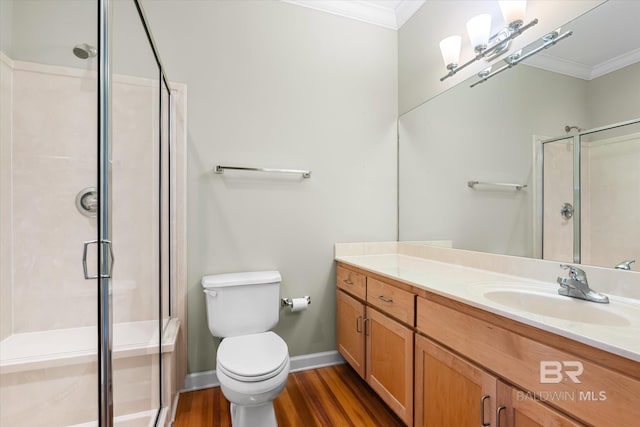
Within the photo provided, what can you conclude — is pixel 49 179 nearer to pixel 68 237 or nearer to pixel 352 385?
pixel 68 237

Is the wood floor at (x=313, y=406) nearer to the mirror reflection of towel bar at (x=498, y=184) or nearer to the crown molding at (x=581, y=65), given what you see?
the mirror reflection of towel bar at (x=498, y=184)

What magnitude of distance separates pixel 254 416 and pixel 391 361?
704 mm

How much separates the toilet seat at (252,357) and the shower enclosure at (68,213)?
373mm

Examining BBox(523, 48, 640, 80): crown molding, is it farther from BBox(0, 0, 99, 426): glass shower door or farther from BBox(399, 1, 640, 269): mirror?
BBox(0, 0, 99, 426): glass shower door

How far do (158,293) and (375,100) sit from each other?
1955 millimetres

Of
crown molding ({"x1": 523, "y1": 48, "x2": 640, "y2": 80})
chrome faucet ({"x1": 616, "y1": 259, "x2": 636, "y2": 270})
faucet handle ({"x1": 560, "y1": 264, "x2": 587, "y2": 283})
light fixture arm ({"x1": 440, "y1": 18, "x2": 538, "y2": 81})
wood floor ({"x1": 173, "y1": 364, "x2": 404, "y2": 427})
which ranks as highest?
light fixture arm ({"x1": 440, "y1": 18, "x2": 538, "y2": 81})

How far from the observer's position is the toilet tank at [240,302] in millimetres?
1687

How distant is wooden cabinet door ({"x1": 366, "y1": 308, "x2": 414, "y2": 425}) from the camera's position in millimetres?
1337

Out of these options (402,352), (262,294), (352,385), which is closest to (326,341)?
(352,385)

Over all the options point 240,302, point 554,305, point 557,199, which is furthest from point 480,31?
point 240,302

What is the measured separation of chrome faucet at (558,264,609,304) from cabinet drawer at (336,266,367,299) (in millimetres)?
908

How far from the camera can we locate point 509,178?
4.99 ft

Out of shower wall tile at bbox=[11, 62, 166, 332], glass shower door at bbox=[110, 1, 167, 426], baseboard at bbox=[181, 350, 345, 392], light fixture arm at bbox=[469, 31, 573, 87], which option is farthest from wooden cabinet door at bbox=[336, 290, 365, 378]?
light fixture arm at bbox=[469, 31, 573, 87]

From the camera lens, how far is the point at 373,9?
2.23 m
